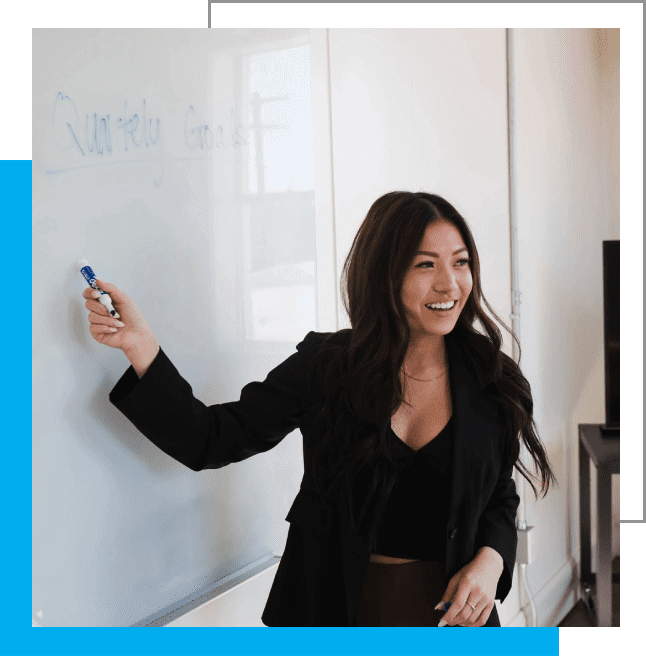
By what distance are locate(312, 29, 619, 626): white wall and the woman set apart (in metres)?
0.33

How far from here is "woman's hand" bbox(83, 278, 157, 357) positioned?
0.70m

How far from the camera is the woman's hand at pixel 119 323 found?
702 millimetres

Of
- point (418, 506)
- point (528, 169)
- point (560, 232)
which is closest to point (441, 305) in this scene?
point (418, 506)

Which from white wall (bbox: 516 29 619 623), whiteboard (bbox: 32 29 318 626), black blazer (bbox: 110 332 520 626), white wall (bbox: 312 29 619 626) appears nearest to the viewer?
whiteboard (bbox: 32 29 318 626)

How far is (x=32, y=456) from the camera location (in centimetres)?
66

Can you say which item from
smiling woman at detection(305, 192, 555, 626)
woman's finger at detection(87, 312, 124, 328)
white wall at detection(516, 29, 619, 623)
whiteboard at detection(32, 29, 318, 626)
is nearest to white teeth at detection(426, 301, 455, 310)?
smiling woman at detection(305, 192, 555, 626)

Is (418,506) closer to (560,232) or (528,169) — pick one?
(528,169)

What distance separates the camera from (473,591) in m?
0.87

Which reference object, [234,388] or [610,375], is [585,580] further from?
[234,388]

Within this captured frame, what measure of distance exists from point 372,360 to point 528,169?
118 cm

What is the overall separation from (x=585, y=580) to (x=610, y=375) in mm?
841

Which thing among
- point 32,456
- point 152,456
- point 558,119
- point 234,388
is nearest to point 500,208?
point 558,119

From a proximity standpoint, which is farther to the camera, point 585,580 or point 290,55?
point 585,580

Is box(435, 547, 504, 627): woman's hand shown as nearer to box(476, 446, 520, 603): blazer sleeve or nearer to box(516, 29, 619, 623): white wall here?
box(476, 446, 520, 603): blazer sleeve
